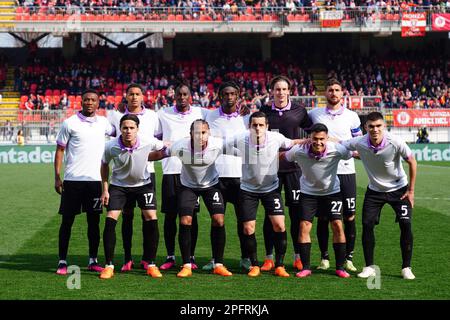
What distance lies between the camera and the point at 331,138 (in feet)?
27.9

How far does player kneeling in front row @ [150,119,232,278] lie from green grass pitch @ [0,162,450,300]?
322 millimetres

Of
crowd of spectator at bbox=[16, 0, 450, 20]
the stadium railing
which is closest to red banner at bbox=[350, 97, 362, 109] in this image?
the stadium railing

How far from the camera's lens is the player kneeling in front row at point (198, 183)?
8250mm

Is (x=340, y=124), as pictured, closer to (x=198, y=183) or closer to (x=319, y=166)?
(x=319, y=166)

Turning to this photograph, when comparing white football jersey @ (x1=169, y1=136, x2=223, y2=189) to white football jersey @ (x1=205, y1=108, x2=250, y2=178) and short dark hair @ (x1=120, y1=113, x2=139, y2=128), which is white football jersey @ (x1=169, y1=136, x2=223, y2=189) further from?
short dark hair @ (x1=120, y1=113, x2=139, y2=128)

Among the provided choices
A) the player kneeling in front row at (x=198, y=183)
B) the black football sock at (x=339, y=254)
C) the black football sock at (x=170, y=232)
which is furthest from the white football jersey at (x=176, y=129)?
the black football sock at (x=339, y=254)

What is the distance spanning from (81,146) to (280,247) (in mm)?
2513

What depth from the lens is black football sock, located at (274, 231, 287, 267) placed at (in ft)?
27.5

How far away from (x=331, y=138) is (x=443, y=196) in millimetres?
9361

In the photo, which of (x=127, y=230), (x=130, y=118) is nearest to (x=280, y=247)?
(x=127, y=230)

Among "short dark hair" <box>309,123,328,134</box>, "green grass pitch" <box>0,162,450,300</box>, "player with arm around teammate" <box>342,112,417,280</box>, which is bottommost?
"green grass pitch" <box>0,162,450,300</box>

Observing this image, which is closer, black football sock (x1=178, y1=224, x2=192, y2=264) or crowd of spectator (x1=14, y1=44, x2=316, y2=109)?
black football sock (x1=178, y1=224, x2=192, y2=264)

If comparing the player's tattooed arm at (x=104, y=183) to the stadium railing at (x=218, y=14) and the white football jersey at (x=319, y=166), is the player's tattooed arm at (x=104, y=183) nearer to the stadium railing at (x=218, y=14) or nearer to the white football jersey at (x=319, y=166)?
the white football jersey at (x=319, y=166)

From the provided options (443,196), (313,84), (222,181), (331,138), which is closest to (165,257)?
(222,181)
